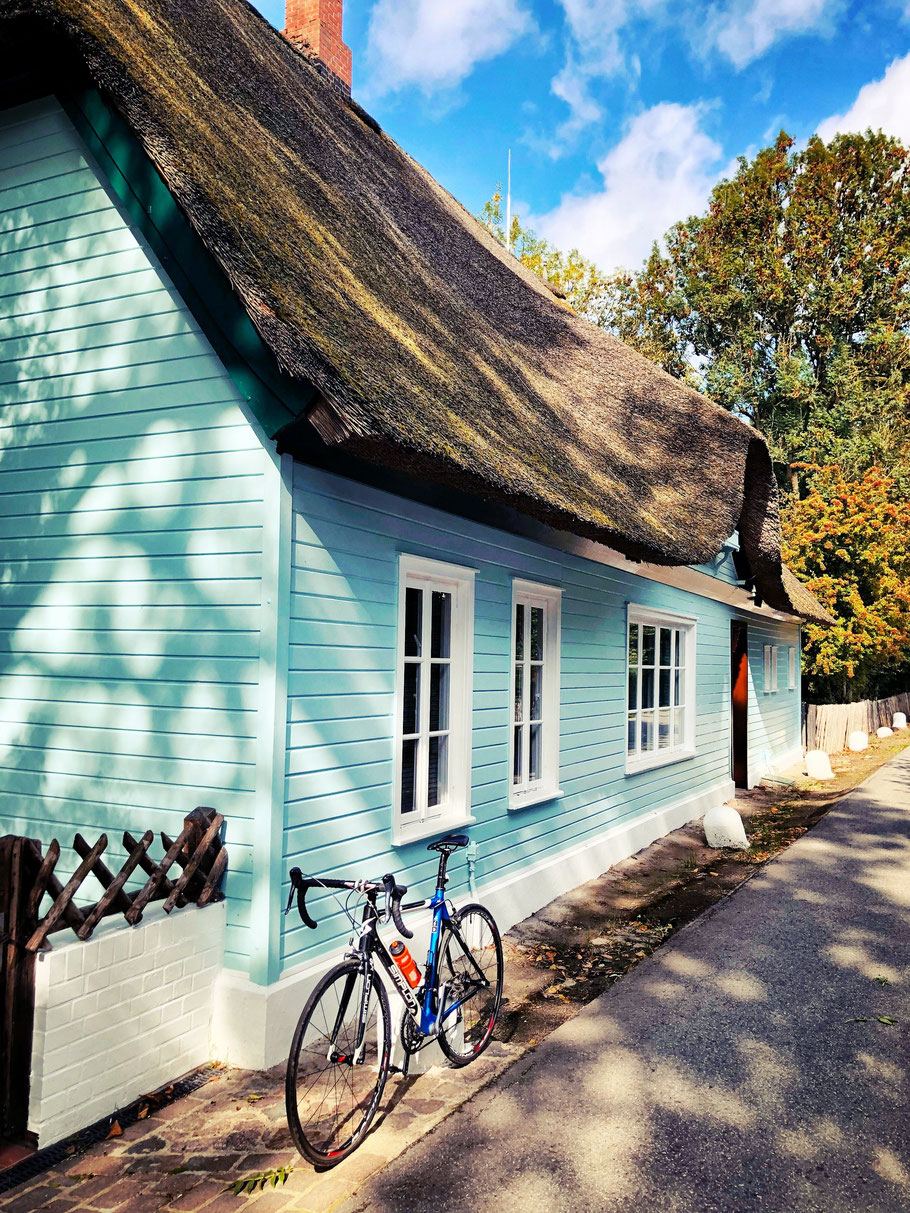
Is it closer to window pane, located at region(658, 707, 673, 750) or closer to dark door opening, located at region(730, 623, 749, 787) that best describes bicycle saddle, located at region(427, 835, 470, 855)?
window pane, located at region(658, 707, 673, 750)

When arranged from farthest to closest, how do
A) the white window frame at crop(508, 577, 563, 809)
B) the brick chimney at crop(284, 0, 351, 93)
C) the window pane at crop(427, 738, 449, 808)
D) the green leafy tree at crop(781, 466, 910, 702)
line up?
the green leafy tree at crop(781, 466, 910, 702) < the brick chimney at crop(284, 0, 351, 93) < the white window frame at crop(508, 577, 563, 809) < the window pane at crop(427, 738, 449, 808)

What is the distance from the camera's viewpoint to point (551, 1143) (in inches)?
133

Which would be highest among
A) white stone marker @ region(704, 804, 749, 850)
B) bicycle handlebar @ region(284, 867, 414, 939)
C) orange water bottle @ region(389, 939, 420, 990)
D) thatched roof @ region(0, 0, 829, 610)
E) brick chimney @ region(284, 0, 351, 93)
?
brick chimney @ region(284, 0, 351, 93)

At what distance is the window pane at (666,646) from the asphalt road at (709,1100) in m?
4.48

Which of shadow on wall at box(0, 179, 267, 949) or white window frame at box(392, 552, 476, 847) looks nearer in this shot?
shadow on wall at box(0, 179, 267, 949)

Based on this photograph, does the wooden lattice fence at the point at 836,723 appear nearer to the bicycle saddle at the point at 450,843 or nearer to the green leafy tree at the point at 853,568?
the green leafy tree at the point at 853,568

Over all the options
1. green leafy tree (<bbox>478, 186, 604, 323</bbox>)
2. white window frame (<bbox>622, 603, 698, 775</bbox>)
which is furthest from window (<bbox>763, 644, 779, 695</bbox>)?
green leafy tree (<bbox>478, 186, 604, 323</bbox>)

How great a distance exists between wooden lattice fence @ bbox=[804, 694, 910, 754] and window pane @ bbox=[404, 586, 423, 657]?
656 inches

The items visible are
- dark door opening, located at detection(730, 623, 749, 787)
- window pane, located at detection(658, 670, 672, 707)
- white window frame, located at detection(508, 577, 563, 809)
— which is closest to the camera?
white window frame, located at detection(508, 577, 563, 809)

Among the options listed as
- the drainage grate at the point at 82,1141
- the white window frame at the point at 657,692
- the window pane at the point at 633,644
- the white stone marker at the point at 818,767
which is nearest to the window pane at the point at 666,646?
the white window frame at the point at 657,692

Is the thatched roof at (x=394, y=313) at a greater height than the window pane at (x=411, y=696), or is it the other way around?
the thatched roof at (x=394, y=313)

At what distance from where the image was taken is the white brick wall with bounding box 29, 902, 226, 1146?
3.33 metres

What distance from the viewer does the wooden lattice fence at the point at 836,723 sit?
Result: 19.8 meters

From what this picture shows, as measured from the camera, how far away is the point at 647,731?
9.75 metres
